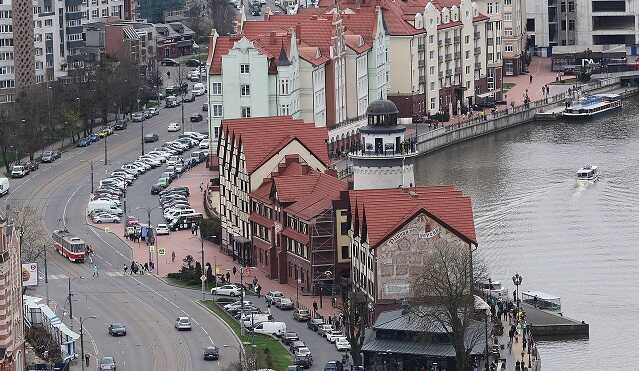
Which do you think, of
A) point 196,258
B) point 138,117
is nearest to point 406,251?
point 196,258

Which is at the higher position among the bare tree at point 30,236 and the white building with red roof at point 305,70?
the white building with red roof at point 305,70

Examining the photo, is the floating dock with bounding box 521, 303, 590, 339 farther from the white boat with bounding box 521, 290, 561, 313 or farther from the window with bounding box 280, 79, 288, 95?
the window with bounding box 280, 79, 288, 95

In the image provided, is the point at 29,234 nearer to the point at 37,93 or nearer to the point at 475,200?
the point at 475,200

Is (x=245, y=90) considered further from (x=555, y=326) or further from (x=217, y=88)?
(x=555, y=326)

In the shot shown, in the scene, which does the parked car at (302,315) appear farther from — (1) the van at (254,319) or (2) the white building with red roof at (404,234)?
(2) the white building with red roof at (404,234)

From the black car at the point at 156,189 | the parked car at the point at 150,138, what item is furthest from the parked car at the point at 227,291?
the parked car at the point at 150,138

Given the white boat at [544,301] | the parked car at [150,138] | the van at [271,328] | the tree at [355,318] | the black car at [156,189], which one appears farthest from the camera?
the parked car at [150,138]
